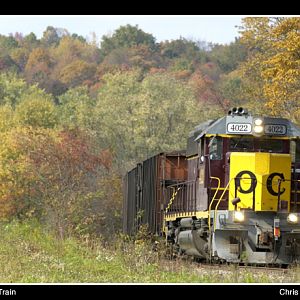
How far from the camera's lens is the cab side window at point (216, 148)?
682 inches

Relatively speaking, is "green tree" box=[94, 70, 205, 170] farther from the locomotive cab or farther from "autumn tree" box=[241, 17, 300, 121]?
the locomotive cab

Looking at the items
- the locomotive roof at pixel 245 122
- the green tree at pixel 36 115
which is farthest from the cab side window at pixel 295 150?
the green tree at pixel 36 115

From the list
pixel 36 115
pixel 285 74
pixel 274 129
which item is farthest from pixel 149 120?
pixel 274 129

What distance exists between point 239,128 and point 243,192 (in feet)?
4.24

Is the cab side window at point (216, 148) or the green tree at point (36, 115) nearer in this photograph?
the cab side window at point (216, 148)

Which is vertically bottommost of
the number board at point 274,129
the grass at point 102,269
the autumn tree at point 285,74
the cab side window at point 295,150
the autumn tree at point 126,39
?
the grass at point 102,269

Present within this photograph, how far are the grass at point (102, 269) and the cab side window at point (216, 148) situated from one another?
2359mm

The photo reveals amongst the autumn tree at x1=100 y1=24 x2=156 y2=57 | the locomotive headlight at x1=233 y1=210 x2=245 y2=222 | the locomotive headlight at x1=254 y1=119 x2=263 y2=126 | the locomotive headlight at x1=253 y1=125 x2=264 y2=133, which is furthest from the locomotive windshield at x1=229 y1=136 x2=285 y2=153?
the autumn tree at x1=100 y1=24 x2=156 y2=57

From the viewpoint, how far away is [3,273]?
45.4 feet

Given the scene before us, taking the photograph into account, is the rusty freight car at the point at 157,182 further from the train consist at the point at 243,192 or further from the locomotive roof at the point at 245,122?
the locomotive roof at the point at 245,122

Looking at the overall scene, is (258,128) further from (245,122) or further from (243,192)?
(243,192)

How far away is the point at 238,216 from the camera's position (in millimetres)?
16297
